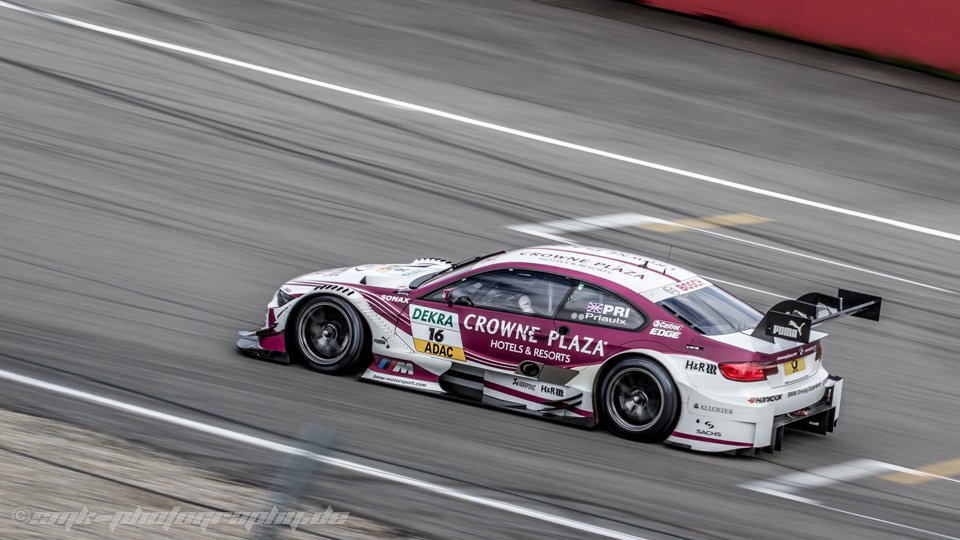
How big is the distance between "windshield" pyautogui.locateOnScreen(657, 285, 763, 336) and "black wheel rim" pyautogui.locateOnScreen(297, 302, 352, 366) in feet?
8.72

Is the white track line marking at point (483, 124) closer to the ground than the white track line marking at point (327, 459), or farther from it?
farther from it

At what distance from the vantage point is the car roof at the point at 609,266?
9.96 m

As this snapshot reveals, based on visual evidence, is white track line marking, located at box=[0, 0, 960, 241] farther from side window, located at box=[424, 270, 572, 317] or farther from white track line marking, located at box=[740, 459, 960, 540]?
side window, located at box=[424, 270, 572, 317]

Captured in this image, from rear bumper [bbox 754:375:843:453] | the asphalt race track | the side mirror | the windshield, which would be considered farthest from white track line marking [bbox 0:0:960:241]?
the side mirror

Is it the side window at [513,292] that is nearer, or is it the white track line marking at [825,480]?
the white track line marking at [825,480]

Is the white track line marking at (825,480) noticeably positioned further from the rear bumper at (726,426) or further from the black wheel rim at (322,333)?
the black wheel rim at (322,333)

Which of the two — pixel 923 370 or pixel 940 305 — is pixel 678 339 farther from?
pixel 940 305

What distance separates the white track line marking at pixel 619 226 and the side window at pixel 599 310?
4360 millimetres

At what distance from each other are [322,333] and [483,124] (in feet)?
23.6

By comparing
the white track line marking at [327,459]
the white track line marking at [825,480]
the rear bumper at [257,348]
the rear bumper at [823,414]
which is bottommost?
the white track line marking at [327,459]

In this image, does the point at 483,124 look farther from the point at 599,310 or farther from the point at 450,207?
the point at 599,310

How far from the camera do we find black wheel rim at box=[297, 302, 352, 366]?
35.0ft

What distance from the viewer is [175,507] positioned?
24.6 feet

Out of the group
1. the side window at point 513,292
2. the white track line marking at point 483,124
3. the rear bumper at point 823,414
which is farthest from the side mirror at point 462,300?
the white track line marking at point 483,124
